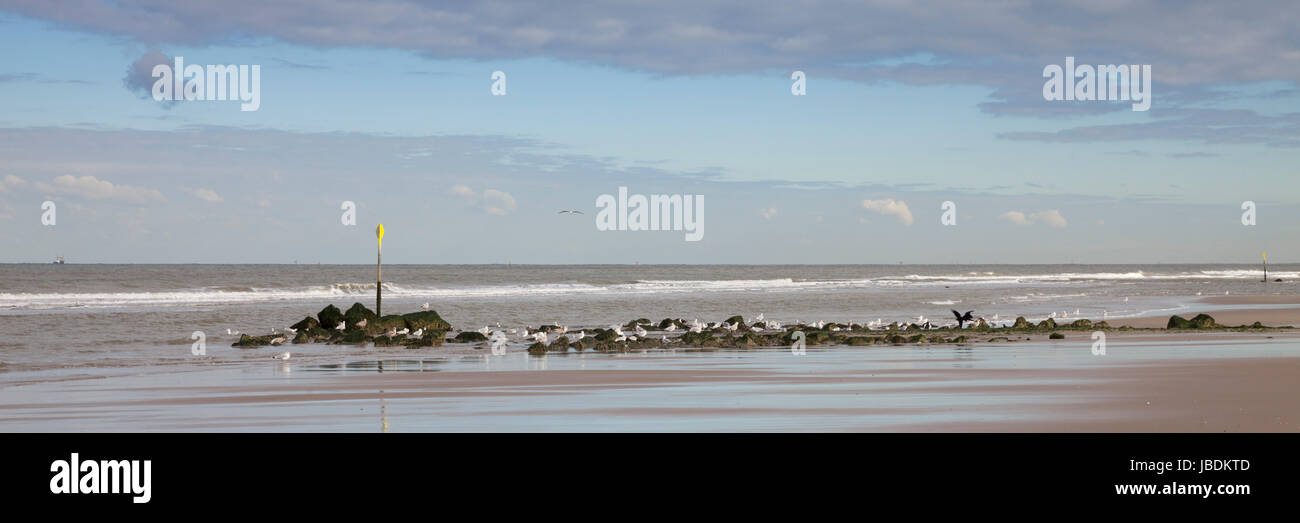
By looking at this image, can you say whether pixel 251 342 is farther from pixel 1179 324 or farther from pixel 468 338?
pixel 1179 324

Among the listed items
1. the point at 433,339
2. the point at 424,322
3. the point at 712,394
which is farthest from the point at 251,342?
A: the point at 712,394

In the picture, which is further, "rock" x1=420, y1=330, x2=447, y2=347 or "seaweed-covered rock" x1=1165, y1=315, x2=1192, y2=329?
"seaweed-covered rock" x1=1165, y1=315, x2=1192, y2=329

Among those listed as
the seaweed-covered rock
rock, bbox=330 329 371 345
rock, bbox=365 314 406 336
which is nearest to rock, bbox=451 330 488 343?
rock, bbox=365 314 406 336

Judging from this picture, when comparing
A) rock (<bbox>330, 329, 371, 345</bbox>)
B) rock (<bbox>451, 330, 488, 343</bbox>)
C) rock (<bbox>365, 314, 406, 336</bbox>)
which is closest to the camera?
Result: rock (<bbox>330, 329, 371, 345</bbox>)

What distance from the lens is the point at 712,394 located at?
13.1 m

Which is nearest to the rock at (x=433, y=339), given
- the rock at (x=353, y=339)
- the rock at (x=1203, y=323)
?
the rock at (x=353, y=339)

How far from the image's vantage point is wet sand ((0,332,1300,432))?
33.7 feet

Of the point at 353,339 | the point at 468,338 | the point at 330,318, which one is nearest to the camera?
the point at 353,339

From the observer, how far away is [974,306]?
148ft

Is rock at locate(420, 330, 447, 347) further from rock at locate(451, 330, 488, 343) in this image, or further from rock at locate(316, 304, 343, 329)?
rock at locate(316, 304, 343, 329)

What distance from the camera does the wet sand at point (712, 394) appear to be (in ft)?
33.7
